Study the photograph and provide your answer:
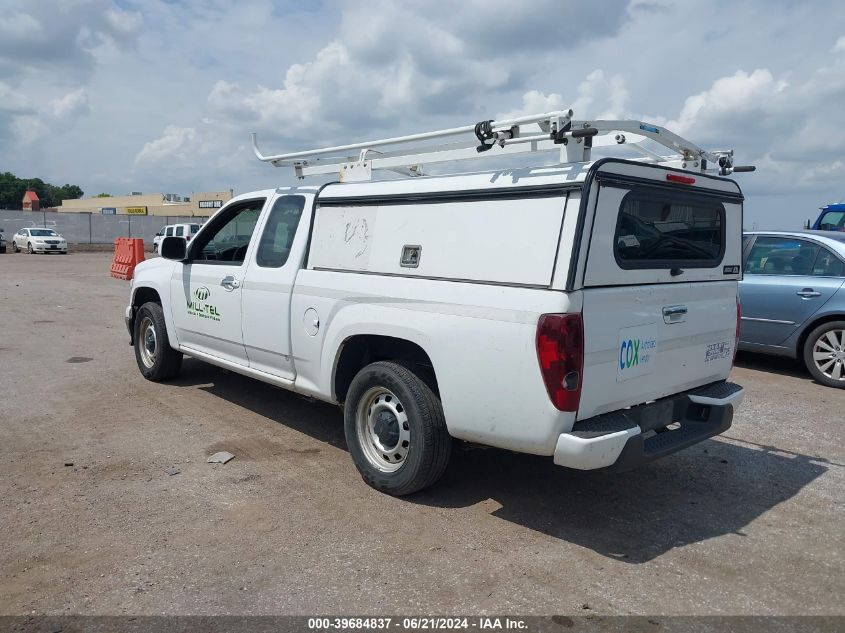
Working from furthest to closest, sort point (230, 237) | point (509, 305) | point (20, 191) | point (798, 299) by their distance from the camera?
1. point (20, 191)
2. point (798, 299)
3. point (230, 237)
4. point (509, 305)

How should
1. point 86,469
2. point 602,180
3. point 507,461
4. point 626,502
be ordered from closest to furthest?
point 602,180, point 626,502, point 86,469, point 507,461

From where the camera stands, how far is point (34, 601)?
3.21 meters

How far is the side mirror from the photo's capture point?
6277 millimetres

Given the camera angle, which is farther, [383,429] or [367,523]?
[383,429]

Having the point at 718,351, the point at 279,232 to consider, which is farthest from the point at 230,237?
the point at 718,351

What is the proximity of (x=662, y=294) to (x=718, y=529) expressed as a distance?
1455 millimetres

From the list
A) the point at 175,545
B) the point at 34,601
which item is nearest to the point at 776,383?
the point at 175,545

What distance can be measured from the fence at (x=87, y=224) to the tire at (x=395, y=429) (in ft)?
140

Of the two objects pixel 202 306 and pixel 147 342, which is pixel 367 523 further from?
pixel 147 342

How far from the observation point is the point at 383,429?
451 centimetres

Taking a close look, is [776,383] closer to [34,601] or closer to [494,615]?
[494,615]

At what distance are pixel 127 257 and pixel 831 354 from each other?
59.3ft

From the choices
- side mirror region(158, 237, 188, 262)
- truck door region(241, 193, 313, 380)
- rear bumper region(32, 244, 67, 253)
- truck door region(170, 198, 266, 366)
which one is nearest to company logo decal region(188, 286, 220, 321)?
truck door region(170, 198, 266, 366)

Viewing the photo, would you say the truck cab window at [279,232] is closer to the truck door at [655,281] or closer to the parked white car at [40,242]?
the truck door at [655,281]
